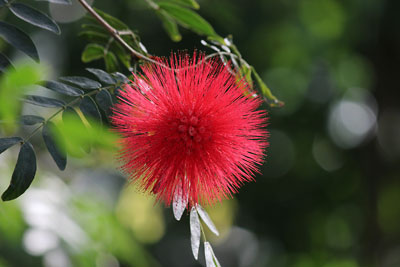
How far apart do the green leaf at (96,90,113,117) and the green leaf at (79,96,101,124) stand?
19 millimetres

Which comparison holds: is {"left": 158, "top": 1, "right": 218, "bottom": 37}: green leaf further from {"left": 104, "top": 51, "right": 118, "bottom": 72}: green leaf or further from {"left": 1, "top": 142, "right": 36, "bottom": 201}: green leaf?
{"left": 1, "top": 142, "right": 36, "bottom": 201}: green leaf

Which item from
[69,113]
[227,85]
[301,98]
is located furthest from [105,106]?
[301,98]

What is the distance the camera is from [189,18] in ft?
6.63

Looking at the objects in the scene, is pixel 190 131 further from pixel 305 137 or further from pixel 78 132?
pixel 305 137

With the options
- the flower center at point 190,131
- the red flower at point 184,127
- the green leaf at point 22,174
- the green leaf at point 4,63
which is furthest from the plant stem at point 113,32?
the green leaf at point 22,174

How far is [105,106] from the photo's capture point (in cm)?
162

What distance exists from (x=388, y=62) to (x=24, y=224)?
4.19 m

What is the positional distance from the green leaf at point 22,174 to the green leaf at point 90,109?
7.6 inches

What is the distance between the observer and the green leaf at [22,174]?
141cm

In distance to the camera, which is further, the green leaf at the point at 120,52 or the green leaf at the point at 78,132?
the green leaf at the point at 120,52

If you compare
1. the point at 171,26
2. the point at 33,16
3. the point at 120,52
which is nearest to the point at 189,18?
the point at 171,26

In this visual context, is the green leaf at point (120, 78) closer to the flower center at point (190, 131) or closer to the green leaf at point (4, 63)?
the flower center at point (190, 131)

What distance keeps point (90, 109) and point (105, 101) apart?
5 cm

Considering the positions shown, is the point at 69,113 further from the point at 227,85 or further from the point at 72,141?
the point at 227,85
